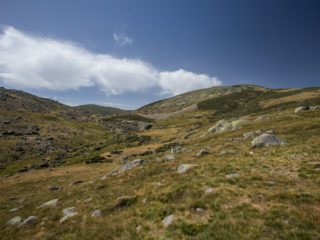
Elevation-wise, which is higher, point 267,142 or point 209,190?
point 267,142

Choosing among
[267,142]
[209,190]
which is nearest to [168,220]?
[209,190]

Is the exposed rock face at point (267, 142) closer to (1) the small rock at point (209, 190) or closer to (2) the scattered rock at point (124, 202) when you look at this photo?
(1) the small rock at point (209, 190)

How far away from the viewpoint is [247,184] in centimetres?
996

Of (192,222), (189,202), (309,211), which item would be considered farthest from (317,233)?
(189,202)

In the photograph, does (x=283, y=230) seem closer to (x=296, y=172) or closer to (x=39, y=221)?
(x=296, y=172)

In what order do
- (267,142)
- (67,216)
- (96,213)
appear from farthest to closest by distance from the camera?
1. (267,142)
2. (67,216)
3. (96,213)

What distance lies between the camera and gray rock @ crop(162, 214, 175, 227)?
7347 mm

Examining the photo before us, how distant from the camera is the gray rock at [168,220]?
7.35 metres

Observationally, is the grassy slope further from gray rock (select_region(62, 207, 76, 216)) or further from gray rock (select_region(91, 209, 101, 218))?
gray rock (select_region(62, 207, 76, 216))

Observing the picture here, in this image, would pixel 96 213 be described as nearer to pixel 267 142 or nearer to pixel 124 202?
pixel 124 202

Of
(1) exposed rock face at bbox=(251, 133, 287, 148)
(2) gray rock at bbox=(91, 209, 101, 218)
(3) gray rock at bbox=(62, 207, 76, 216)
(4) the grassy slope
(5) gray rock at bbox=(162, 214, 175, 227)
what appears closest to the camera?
(4) the grassy slope

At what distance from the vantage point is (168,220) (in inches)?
298

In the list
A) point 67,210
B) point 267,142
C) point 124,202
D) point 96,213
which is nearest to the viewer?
point 96,213

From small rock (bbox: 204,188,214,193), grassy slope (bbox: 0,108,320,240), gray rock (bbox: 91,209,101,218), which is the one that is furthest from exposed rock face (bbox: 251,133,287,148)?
gray rock (bbox: 91,209,101,218)
